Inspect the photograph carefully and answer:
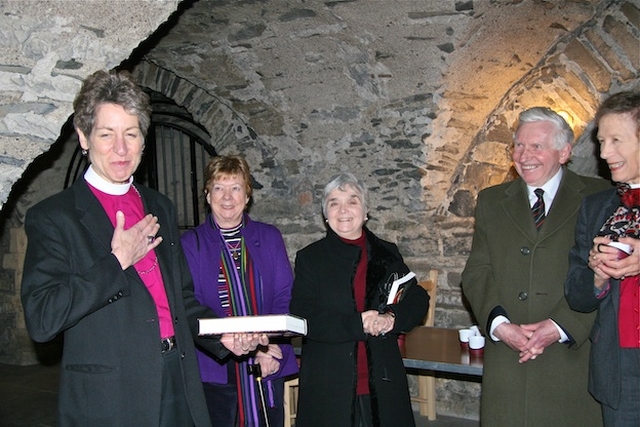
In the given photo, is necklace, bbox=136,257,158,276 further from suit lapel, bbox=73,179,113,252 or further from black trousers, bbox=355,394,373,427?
black trousers, bbox=355,394,373,427

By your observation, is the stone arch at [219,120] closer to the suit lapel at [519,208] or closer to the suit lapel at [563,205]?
the suit lapel at [519,208]

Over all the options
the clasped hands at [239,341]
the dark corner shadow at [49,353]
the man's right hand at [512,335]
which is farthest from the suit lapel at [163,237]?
the dark corner shadow at [49,353]

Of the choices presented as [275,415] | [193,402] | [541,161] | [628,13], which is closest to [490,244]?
[541,161]

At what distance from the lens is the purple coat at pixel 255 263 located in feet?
9.46

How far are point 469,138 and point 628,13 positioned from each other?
48.6 inches

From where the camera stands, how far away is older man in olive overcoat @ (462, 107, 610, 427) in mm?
2521

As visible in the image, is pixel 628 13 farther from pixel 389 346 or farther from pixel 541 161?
pixel 389 346

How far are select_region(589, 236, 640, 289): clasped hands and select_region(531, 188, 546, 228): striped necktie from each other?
45cm

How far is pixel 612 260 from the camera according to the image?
2.16 metres

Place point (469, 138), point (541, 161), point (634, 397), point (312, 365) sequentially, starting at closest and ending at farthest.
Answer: point (634, 397)
point (541, 161)
point (312, 365)
point (469, 138)

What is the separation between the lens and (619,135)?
2275 millimetres

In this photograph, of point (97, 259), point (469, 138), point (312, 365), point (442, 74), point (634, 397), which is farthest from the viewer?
point (469, 138)

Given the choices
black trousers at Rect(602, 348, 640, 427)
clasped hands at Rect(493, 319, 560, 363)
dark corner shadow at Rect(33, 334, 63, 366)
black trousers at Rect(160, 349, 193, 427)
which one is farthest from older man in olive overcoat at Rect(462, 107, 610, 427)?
dark corner shadow at Rect(33, 334, 63, 366)

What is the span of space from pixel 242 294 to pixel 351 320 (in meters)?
0.50
